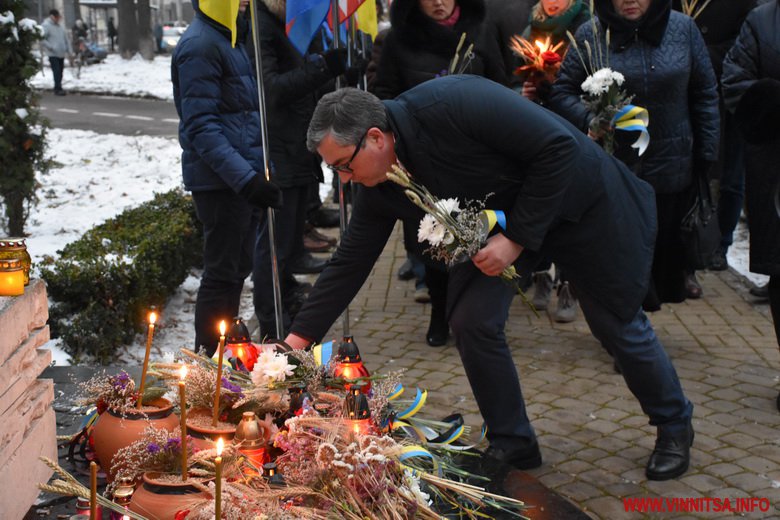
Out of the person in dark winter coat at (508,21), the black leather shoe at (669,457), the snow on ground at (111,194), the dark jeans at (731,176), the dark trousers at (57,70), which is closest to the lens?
the black leather shoe at (669,457)

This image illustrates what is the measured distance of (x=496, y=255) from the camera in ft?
11.5

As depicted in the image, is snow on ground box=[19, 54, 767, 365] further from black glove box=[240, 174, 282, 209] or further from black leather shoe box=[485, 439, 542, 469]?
black leather shoe box=[485, 439, 542, 469]

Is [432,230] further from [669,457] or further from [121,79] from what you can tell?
[121,79]

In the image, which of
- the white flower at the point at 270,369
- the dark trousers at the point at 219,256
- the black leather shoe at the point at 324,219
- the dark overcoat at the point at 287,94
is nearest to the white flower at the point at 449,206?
the white flower at the point at 270,369

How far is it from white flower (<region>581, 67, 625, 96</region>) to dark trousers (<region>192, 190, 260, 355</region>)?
1834 mm

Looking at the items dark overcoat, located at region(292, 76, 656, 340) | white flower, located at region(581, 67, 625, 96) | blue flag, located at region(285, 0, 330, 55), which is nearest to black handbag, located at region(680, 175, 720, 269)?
white flower, located at region(581, 67, 625, 96)

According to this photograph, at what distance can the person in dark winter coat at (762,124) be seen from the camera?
4594 millimetres

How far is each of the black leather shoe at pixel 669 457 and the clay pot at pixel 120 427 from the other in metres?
2.04

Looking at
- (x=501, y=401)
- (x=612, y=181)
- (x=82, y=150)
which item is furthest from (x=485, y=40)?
(x=82, y=150)

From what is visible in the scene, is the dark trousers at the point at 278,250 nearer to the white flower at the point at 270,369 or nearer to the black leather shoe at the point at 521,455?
the black leather shoe at the point at 521,455

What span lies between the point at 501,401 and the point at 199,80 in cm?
213

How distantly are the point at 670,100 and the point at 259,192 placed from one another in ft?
6.97

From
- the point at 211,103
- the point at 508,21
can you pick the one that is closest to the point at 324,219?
the point at 508,21

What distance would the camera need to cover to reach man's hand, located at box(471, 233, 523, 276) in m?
3.50
